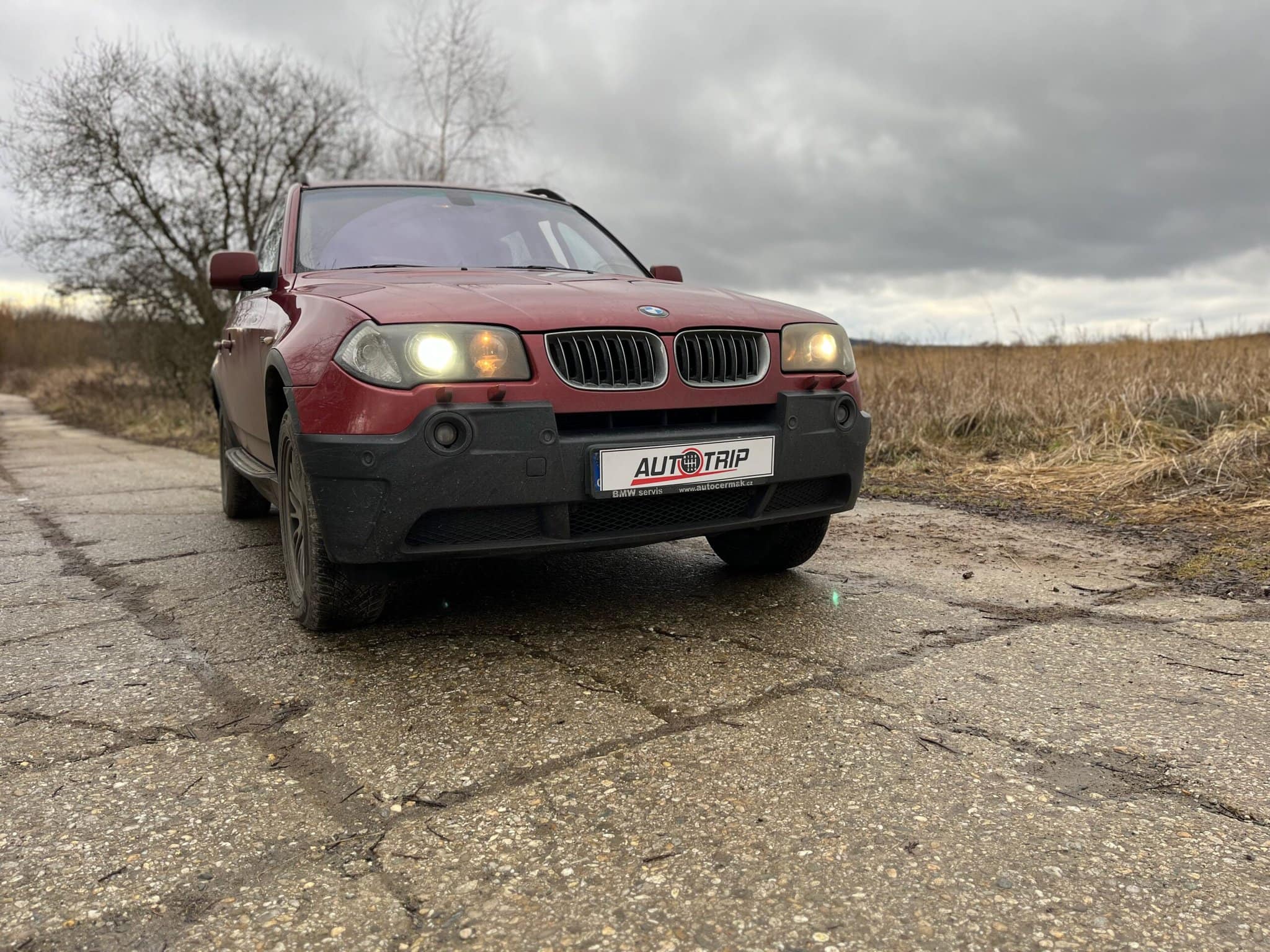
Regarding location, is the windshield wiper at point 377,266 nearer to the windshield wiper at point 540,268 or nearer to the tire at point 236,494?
the windshield wiper at point 540,268

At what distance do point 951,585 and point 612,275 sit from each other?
1700 mm

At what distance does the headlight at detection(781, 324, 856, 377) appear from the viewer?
9.55ft

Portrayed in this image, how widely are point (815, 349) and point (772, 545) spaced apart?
2.77ft

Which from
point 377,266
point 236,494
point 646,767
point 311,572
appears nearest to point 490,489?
point 311,572

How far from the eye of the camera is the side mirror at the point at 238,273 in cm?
345

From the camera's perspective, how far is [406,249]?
11.4 ft

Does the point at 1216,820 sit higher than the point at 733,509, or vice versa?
the point at 733,509

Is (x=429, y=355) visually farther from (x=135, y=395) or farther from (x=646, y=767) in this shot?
(x=135, y=395)

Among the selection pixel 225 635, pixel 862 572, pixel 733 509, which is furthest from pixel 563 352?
pixel 862 572

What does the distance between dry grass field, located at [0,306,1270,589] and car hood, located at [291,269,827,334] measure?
206 centimetres

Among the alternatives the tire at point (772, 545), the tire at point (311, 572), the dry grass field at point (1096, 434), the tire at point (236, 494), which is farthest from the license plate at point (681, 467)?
the tire at point (236, 494)

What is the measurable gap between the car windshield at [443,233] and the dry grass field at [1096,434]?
2666mm

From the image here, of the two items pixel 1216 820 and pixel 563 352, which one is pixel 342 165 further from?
pixel 1216 820

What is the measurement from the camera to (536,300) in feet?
8.77
